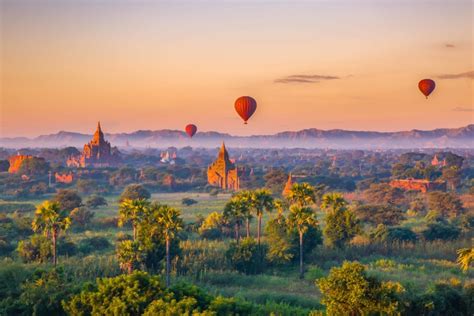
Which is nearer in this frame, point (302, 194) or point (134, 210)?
point (134, 210)

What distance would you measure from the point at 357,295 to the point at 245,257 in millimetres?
18593

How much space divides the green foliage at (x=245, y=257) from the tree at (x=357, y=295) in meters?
17.3

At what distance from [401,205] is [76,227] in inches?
2149

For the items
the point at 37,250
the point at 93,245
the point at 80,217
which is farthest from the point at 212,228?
the point at 37,250

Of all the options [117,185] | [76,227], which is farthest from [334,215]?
[117,185]

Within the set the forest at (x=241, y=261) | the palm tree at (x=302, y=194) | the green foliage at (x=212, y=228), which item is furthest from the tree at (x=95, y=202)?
the palm tree at (x=302, y=194)

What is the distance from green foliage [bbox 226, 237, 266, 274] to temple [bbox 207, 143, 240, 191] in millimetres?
76537

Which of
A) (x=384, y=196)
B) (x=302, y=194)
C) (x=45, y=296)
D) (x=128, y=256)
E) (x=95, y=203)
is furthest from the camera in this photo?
(x=384, y=196)

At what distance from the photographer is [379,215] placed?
224ft

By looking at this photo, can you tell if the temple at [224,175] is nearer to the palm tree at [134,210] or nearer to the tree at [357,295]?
the palm tree at [134,210]

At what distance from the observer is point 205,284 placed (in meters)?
39.0

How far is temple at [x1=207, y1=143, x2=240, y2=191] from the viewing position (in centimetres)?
12212

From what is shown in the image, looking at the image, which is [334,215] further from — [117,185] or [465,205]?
[117,185]

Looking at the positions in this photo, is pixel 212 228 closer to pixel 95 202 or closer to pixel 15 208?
pixel 95 202
